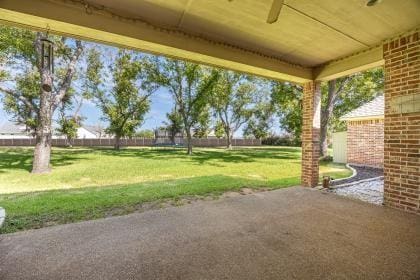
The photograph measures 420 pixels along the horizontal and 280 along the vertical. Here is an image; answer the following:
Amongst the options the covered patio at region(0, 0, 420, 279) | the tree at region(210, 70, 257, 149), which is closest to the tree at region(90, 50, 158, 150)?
the tree at region(210, 70, 257, 149)

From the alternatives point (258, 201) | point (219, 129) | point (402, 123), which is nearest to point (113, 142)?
point (219, 129)

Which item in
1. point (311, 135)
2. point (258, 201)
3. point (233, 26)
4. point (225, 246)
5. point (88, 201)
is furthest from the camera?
point (311, 135)

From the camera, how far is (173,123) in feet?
111

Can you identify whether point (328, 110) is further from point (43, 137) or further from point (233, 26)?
point (43, 137)

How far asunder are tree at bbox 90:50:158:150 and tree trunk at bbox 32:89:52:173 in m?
9.92

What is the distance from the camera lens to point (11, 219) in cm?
346

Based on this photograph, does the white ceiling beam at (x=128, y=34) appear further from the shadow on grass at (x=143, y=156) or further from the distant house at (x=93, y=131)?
the distant house at (x=93, y=131)

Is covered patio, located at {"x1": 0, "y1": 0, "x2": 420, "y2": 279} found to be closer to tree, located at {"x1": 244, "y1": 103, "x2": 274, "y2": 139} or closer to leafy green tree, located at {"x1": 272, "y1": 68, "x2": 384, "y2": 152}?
leafy green tree, located at {"x1": 272, "y1": 68, "x2": 384, "y2": 152}

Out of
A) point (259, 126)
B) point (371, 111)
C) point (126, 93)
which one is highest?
point (126, 93)

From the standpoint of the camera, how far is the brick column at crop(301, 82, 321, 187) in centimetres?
544

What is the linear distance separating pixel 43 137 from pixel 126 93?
13085mm

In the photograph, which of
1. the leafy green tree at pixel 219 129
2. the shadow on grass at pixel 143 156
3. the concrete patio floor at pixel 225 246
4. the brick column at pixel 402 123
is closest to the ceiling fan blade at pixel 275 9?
the concrete patio floor at pixel 225 246

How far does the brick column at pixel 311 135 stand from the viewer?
5.44 meters

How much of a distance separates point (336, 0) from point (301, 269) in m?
2.93
